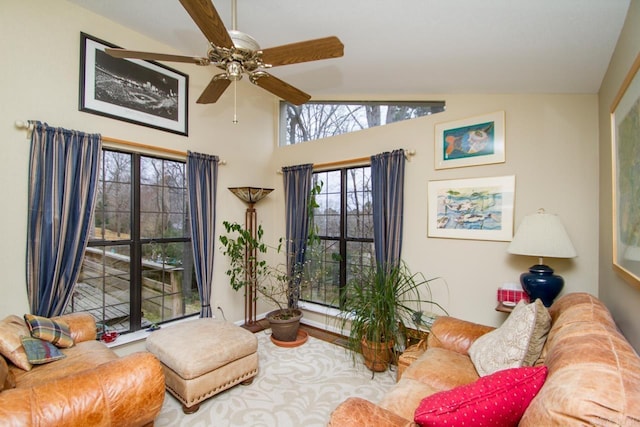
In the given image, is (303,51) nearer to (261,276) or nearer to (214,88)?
(214,88)

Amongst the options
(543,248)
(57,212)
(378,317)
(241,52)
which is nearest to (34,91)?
(57,212)

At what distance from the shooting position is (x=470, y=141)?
275 cm

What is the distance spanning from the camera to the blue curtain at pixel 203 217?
3.26 meters

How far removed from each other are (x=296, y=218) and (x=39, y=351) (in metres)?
2.63

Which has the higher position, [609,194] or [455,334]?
[609,194]

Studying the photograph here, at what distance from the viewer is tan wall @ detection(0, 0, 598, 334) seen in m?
2.22

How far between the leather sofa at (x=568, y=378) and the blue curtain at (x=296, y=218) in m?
2.02

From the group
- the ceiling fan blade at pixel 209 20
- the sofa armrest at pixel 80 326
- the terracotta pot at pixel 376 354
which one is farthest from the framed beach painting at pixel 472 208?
the sofa armrest at pixel 80 326

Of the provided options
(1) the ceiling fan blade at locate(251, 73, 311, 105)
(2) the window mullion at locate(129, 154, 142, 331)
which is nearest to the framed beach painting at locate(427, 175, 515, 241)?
(1) the ceiling fan blade at locate(251, 73, 311, 105)

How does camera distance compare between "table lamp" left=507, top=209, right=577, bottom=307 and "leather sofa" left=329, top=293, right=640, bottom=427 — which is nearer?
"leather sofa" left=329, top=293, right=640, bottom=427

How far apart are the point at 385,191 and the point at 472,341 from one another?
1625 millimetres

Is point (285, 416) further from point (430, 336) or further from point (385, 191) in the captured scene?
point (385, 191)

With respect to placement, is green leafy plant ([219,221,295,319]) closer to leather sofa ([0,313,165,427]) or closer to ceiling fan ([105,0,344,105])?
leather sofa ([0,313,165,427])

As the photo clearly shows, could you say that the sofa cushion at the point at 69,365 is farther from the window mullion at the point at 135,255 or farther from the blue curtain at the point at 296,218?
the blue curtain at the point at 296,218
